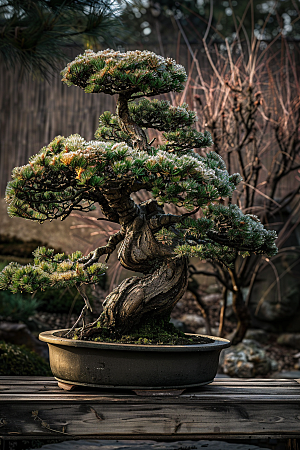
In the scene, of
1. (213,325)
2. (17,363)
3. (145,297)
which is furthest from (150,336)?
(213,325)

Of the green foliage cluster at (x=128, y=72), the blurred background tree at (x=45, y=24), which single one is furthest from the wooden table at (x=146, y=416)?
the blurred background tree at (x=45, y=24)

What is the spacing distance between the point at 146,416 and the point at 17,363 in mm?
1318

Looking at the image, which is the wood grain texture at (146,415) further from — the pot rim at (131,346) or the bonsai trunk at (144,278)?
the bonsai trunk at (144,278)

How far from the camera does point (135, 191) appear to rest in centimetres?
142

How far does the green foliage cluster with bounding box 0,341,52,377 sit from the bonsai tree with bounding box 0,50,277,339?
3.45ft

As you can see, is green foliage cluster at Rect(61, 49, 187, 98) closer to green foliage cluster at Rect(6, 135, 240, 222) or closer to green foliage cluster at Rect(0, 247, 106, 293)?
green foliage cluster at Rect(6, 135, 240, 222)

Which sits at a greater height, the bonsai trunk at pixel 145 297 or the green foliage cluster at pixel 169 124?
the green foliage cluster at pixel 169 124

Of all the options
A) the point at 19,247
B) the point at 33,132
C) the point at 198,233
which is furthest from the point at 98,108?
the point at 198,233

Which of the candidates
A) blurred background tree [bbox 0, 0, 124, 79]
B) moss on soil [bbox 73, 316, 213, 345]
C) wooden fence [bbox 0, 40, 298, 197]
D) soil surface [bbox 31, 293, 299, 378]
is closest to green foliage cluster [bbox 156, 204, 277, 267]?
moss on soil [bbox 73, 316, 213, 345]

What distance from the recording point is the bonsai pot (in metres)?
1.34

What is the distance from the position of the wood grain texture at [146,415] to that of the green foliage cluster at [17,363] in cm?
106

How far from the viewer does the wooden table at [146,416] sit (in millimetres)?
1256

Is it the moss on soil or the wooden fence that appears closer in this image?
the moss on soil

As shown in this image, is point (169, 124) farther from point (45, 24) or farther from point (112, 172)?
point (45, 24)
